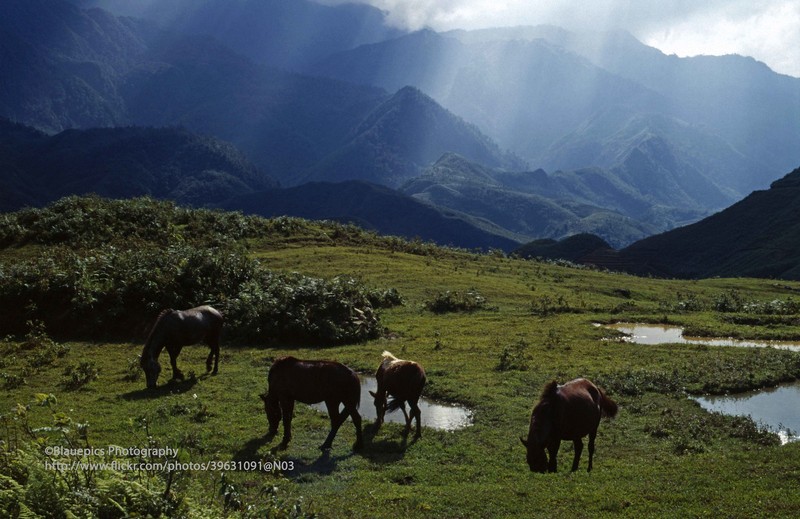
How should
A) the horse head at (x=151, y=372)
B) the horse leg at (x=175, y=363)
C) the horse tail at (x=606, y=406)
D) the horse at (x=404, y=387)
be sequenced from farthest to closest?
the horse leg at (x=175, y=363), the horse head at (x=151, y=372), the horse at (x=404, y=387), the horse tail at (x=606, y=406)

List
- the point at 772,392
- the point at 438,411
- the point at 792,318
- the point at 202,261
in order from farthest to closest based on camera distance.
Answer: the point at 792,318 → the point at 202,261 → the point at 772,392 → the point at 438,411

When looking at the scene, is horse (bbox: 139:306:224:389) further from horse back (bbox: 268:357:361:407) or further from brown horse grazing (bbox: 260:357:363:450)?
horse back (bbox: 268:357:361:407)

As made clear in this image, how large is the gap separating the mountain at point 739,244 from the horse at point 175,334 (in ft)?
361

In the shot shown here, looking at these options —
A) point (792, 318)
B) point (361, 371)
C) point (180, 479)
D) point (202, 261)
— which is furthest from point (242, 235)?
point (180, 479)

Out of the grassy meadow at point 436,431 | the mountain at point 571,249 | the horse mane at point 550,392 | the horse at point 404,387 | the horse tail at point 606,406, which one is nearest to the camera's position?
the grassy meadow at point 436,431

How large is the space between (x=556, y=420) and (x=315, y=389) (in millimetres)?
5868

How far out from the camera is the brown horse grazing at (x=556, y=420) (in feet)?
41.0

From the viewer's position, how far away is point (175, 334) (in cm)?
2034

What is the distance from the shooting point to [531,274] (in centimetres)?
5594

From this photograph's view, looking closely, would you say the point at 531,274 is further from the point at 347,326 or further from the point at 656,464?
the point at 656,464

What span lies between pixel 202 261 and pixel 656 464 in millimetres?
25957

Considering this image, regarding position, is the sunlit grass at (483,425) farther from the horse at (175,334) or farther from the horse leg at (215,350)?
the horse at (175,334)

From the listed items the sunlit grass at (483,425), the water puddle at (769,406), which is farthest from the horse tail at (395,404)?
the water puddle at (769,406)

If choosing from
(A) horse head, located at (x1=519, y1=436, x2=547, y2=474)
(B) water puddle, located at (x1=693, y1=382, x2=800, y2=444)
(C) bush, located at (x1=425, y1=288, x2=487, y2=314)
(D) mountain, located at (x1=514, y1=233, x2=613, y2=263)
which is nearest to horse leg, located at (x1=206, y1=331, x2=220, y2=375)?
(A) horse head, located at (x1=519, y1=436, x2=547, y2=474)
